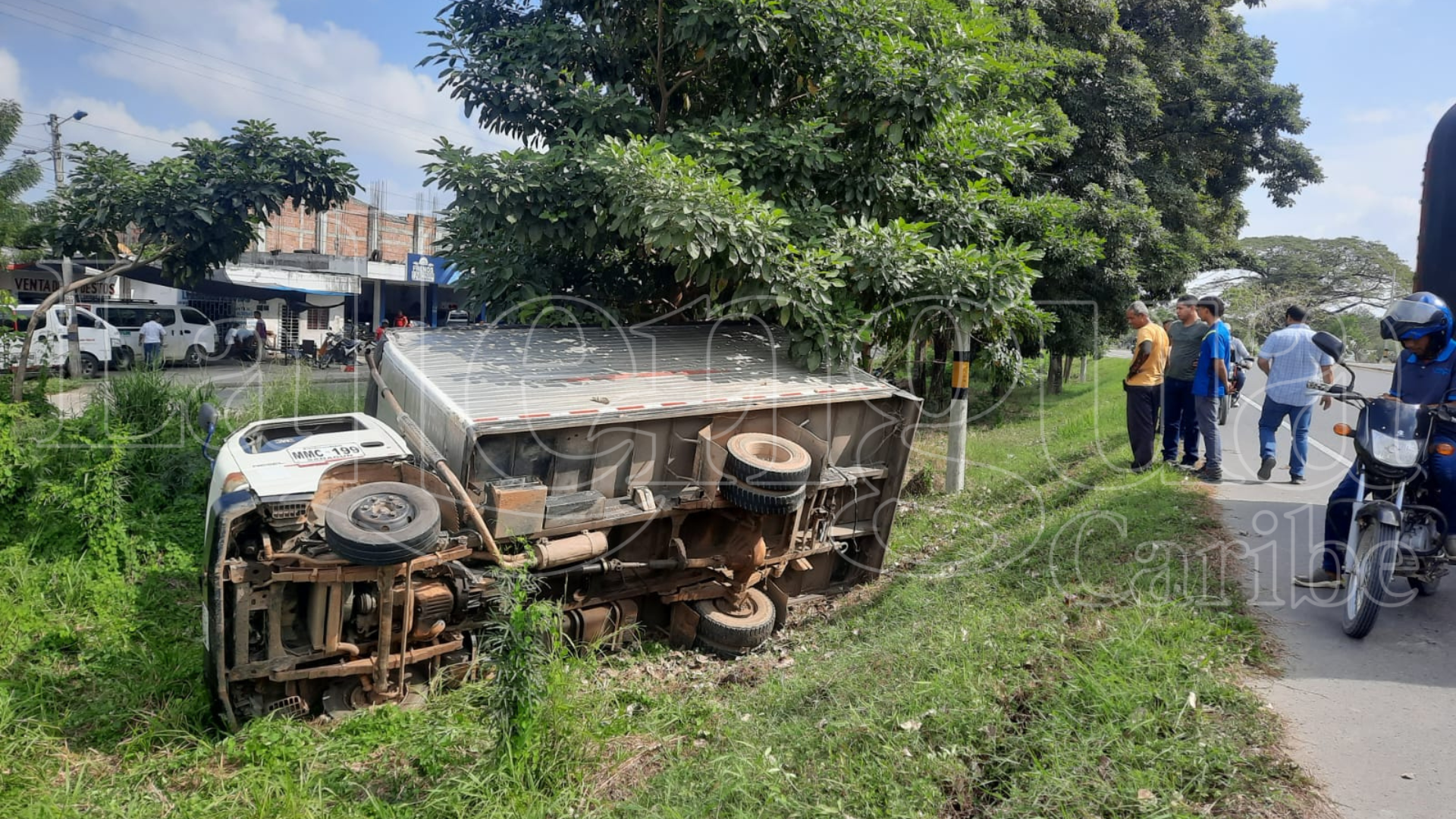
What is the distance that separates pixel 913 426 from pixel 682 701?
3150 millimetres

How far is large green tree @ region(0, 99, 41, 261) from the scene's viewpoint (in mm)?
10070

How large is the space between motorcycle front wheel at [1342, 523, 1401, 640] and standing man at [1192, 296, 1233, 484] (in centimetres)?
320

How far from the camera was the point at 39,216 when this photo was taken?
10.3 metres

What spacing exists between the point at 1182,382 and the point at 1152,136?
13.0m

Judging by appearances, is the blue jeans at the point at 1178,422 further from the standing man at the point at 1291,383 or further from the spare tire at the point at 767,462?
the spare tire at the point at 767,462

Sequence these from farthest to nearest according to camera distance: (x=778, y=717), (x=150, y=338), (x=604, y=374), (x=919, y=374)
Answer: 1. (x=150, y=338)
2. (x=919, y=374)
3. (x=604, y=374)
4. (x=778, y=717)

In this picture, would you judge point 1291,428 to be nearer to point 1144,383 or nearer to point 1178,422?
point 1178,422

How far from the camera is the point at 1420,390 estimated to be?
4871 mm

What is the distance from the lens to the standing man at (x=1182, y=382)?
771 centimetres

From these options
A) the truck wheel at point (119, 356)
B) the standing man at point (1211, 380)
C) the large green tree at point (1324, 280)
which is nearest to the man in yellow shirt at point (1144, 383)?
the standing man at point (1211, 380)

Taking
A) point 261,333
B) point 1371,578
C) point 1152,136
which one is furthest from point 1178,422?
point 261,333

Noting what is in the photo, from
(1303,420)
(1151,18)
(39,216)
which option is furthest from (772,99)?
(1151,18)

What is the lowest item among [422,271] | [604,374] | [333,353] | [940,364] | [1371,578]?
[1371,578]

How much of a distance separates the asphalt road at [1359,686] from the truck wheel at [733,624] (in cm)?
309
